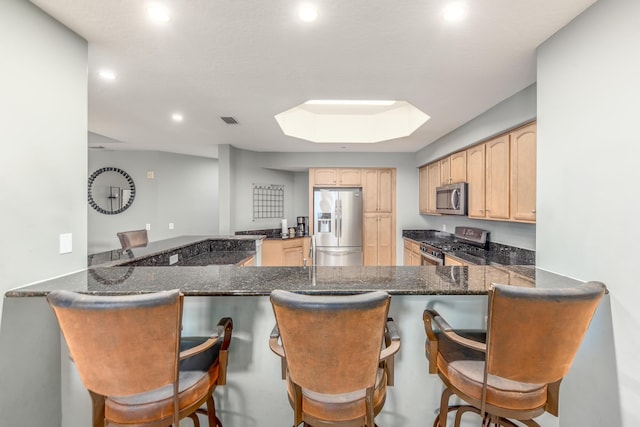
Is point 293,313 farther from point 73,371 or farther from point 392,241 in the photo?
point 392,241


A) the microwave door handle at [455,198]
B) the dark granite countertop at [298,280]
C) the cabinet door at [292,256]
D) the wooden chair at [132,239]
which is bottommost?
the cabinet door at [292,256]

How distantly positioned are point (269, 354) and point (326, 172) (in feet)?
12.6

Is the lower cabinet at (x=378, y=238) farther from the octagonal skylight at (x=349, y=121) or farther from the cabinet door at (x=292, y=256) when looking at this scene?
the octagonal skylight at (x=349, y=121)

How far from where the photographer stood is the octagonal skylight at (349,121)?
12.3 feet

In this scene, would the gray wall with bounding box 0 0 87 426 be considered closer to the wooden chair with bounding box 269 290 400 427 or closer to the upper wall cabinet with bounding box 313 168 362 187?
the wooden chair with bounding box 269 290 400 427

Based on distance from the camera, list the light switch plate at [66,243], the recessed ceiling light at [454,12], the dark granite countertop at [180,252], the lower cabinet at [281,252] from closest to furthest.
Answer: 1. the recessed ceiling light at [454,12]
2. the light switch plate at [66,243]
3. the dark granite countertop at [180,252]
4. the lower cabinet at [281,252]

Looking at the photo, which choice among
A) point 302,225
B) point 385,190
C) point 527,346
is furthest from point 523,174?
point 302,225

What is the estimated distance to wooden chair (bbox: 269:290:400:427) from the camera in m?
0.90

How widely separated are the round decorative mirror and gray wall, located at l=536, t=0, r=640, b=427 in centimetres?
583

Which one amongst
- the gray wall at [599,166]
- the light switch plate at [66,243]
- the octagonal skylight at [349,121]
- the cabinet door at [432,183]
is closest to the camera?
the gray wall at [599,166]

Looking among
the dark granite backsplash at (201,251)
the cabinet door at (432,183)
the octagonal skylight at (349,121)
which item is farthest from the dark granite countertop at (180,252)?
the cabinet door at (432,183)

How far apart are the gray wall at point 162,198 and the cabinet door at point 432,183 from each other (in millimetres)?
3973

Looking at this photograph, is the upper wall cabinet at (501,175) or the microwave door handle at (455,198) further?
the microwave door handle at (455,198)

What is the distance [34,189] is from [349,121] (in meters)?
3.56
